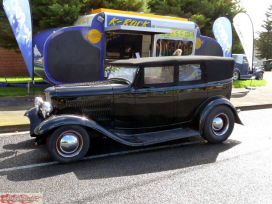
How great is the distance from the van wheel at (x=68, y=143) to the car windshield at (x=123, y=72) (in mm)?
1338

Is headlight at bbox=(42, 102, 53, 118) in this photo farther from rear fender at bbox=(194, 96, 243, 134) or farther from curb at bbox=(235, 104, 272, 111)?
curb at bbox=(235, 104, 272, 111)

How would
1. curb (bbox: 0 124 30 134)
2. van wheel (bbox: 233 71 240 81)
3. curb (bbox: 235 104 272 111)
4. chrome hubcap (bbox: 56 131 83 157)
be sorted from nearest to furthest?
chrome hubcap (bbox: 56 131 83 157) < curb (bbox: 0 124 30 134) < curb (bbox: 235 104 272 111) < van wheel (bbox: 233 71 240 81)

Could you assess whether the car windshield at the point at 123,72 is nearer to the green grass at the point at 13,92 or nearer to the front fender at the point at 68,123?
the front fender at the point at 68,123

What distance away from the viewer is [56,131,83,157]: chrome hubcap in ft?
14.6

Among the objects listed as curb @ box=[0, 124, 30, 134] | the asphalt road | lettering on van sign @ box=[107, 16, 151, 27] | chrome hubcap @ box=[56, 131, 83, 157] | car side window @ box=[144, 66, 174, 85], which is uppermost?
lettering on van sign @ box=[107, 16, 151, 27]

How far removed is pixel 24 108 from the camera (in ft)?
27.0

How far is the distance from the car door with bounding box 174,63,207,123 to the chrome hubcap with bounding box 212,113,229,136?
1.50 ft

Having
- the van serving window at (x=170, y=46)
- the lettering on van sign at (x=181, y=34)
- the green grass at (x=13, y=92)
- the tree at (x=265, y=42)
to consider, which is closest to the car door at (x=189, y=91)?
the green grass at (x=13, y=92)

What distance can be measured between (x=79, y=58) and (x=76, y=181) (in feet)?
22.6

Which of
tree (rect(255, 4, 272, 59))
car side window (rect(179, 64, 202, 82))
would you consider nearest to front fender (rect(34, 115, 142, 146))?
car side window (rect(179, 64, 202, 82))

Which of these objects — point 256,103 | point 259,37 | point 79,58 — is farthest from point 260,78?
point 259,37

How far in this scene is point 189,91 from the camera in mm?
5555

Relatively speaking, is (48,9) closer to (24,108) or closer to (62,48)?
(62,48)

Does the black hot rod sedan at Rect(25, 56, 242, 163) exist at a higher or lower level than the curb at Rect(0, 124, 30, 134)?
higher
